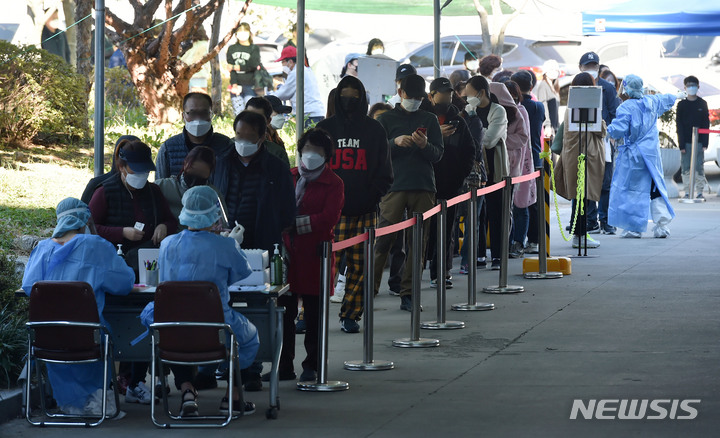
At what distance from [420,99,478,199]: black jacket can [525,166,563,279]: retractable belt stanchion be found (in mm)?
1335

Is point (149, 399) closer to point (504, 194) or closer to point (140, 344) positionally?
point (140, 344)

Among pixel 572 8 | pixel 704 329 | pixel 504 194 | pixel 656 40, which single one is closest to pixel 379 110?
pixel 504 194

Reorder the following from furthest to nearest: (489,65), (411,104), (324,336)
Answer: (489,65) → (411,104) → (324,336)

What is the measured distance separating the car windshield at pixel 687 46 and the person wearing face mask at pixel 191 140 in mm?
27606

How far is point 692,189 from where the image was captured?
73.9ft

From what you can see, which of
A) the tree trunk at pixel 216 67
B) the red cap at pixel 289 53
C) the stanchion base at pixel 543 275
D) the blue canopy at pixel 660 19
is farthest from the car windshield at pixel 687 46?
the stanchion base at pixel 543 275

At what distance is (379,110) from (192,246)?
5.62m

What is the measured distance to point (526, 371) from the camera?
8.58m

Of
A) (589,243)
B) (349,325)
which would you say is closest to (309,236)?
(349,325)

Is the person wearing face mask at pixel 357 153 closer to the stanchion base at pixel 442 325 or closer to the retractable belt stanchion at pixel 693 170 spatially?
the stanchion base at pixel 442 325

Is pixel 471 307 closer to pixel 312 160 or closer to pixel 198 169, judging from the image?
pixel 312 160

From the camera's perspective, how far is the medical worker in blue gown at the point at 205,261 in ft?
23.6

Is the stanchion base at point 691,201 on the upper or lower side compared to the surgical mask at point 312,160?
upper

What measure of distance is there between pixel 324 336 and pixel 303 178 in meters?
1.30
